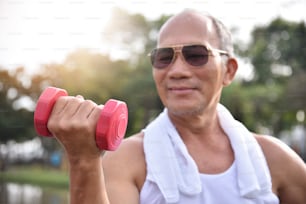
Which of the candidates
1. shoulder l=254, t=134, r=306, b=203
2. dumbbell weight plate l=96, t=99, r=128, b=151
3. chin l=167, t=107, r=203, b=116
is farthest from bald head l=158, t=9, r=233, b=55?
dumbbell weight plate l=96, t=99, r=128, b=151

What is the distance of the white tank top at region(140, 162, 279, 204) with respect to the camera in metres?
0.99

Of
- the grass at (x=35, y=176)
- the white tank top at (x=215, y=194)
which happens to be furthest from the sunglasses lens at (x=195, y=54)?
the grass at (x=35, y=176)

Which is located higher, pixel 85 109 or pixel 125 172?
pixel 85 109

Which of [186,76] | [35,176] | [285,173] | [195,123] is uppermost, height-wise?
[186,76]

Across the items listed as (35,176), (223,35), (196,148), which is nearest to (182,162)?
(196,148)

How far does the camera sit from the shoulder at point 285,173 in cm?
113

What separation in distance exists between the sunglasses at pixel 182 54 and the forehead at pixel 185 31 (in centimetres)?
1

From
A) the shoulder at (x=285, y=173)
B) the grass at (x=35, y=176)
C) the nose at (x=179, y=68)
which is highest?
the nose at (x=179, y=68)

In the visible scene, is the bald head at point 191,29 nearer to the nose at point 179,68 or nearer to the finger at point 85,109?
the nose at point 179,68

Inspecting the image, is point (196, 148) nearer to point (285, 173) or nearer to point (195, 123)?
point (195, 123)

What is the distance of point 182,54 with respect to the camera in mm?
1050

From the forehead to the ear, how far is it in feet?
0.30

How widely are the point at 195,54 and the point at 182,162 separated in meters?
0.20

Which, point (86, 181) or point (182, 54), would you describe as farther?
point (182, 54)
